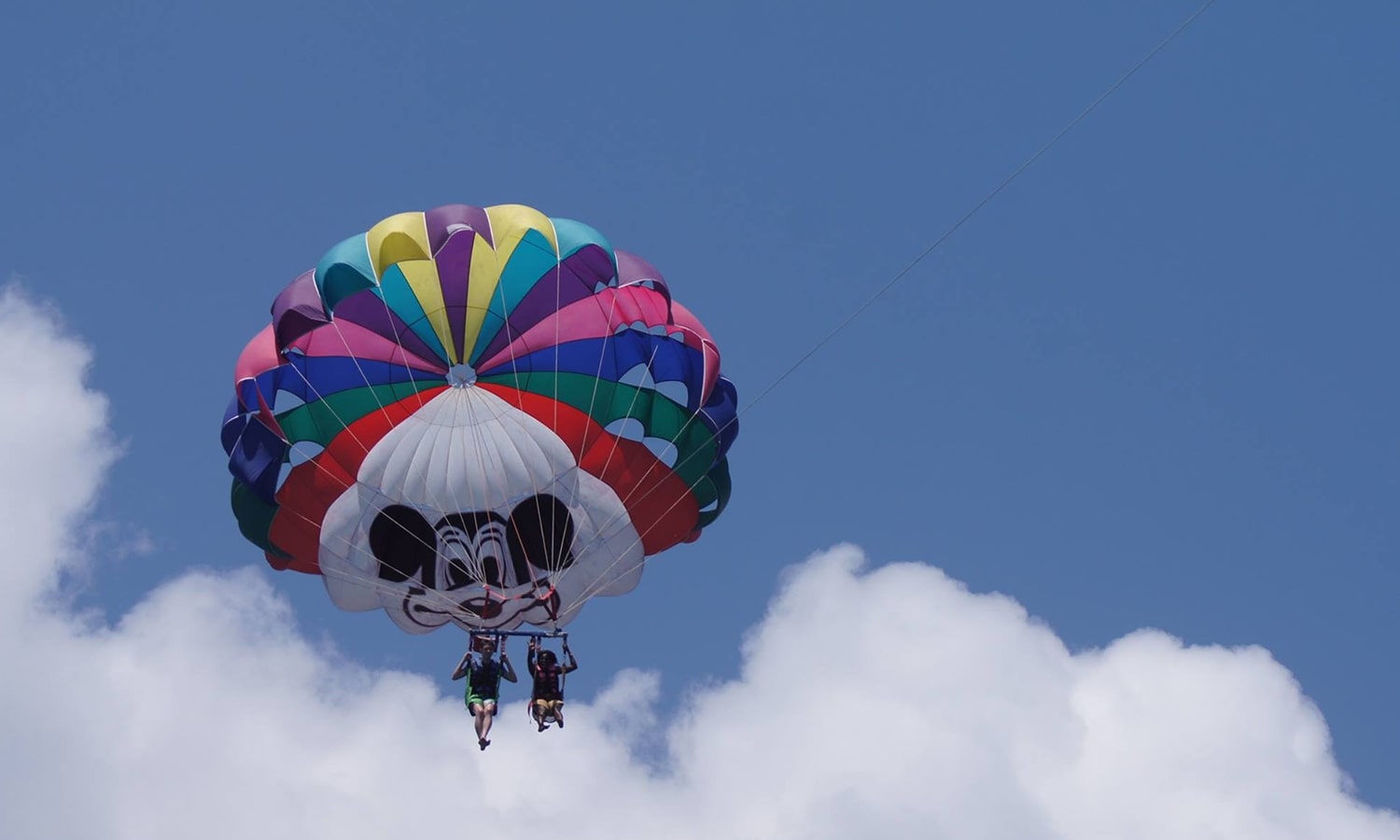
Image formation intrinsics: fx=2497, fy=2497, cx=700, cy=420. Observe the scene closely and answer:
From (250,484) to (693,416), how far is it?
4231 millimetres

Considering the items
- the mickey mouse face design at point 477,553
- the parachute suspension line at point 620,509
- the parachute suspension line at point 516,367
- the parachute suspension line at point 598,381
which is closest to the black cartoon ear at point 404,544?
the mickey mouse face design at point 477,553

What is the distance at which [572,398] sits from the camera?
23.8m

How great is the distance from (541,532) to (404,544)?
1332mm

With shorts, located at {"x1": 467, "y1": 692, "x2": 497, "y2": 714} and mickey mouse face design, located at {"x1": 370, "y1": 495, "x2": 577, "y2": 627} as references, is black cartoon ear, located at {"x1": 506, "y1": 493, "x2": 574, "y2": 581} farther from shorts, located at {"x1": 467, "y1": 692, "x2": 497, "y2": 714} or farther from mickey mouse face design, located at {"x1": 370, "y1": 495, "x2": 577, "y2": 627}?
shorts, located at {"x1": 467, "y1": 692, "x2": 497, "y2": 714}

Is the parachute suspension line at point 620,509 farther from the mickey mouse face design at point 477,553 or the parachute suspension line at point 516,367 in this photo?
the parachute suspension line at point 516,367

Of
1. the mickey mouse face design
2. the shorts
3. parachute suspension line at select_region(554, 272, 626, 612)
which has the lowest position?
the shorts

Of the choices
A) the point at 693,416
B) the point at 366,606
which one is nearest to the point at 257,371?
the point at 366,606

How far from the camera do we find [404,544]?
78.7ft

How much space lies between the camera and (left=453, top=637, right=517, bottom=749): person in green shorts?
22.5 meters

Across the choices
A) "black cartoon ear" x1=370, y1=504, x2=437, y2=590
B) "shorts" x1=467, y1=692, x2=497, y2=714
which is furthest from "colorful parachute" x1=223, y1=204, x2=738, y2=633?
"shorts" x1=467, y1=692, x2=497, y2=714

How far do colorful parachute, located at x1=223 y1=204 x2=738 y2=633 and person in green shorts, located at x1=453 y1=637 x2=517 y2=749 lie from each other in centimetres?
93

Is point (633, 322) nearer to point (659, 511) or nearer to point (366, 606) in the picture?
point (659, 511)

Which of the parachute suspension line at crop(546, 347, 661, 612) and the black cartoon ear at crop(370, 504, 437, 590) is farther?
the black cartoon ear at crop(370, 504, 437, 590)

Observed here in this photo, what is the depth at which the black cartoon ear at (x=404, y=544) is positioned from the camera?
2391cm
